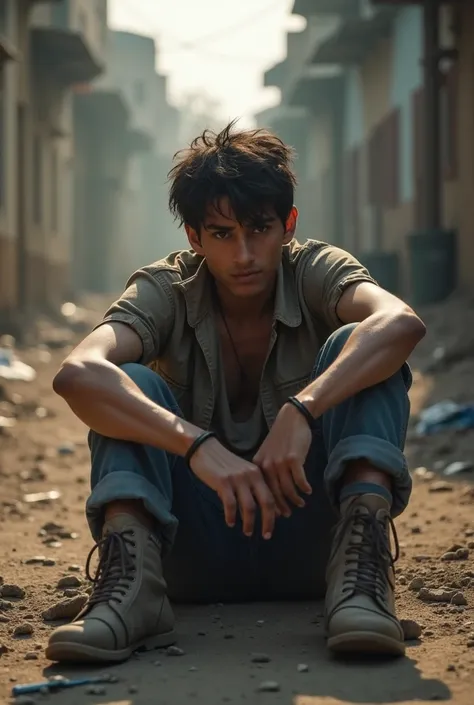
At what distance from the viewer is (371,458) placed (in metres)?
2.92

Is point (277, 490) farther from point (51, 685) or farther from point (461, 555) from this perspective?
point (461, 555)

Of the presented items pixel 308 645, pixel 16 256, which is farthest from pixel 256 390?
pixel 16 256

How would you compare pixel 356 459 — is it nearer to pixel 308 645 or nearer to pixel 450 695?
pixel 308 645

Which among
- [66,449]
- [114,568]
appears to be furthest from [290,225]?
[66,449]

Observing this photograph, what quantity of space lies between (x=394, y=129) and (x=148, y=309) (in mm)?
14001

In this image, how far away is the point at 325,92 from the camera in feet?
77.0

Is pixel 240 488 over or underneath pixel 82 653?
over

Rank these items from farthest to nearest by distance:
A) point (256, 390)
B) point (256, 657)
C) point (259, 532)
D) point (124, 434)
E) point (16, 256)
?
point (16, 256), point (256, 390), point (259, 532), point (124, 434), point (256, 657)

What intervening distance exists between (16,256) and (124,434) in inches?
523

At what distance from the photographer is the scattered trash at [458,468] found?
6227 mm

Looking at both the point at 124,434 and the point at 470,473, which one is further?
the point at 470,473

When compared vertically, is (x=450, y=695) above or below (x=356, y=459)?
below

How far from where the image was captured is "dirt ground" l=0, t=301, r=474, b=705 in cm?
254

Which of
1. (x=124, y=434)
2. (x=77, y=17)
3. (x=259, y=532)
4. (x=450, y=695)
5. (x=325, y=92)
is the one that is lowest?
(x=450, y=695)
